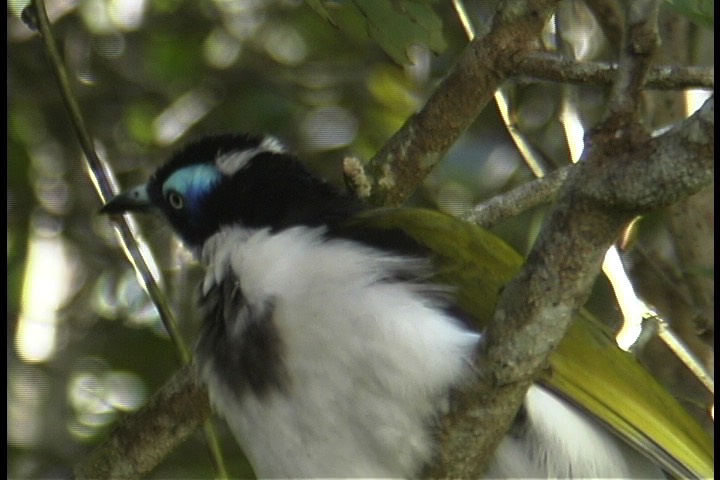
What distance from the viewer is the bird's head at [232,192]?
12.4 ft

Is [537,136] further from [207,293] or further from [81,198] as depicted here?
[207,293]

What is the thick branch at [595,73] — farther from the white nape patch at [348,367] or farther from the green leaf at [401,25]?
the white nape patch at [348,367]

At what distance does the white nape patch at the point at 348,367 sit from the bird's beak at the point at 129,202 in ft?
2.45

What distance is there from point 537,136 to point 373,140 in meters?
0.69

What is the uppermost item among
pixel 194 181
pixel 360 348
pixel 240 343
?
pixel 194 181

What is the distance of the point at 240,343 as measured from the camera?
339 cm

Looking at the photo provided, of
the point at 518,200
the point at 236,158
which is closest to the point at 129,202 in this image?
the point at 236,158

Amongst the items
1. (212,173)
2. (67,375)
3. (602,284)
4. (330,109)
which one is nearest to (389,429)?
(212,173)

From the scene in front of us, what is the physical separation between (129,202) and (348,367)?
1.14 metres

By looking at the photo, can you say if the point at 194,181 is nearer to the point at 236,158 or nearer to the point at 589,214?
the point at 236,158

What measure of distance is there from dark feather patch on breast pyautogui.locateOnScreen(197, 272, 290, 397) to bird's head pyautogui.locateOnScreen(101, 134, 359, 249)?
0.28 meters

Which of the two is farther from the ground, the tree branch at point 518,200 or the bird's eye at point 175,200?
the tree branch at point 518,200

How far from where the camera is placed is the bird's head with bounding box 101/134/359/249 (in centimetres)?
377

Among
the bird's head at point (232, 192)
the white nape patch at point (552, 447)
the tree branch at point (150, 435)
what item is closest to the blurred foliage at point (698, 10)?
the white nape patch at point (552, 447)
